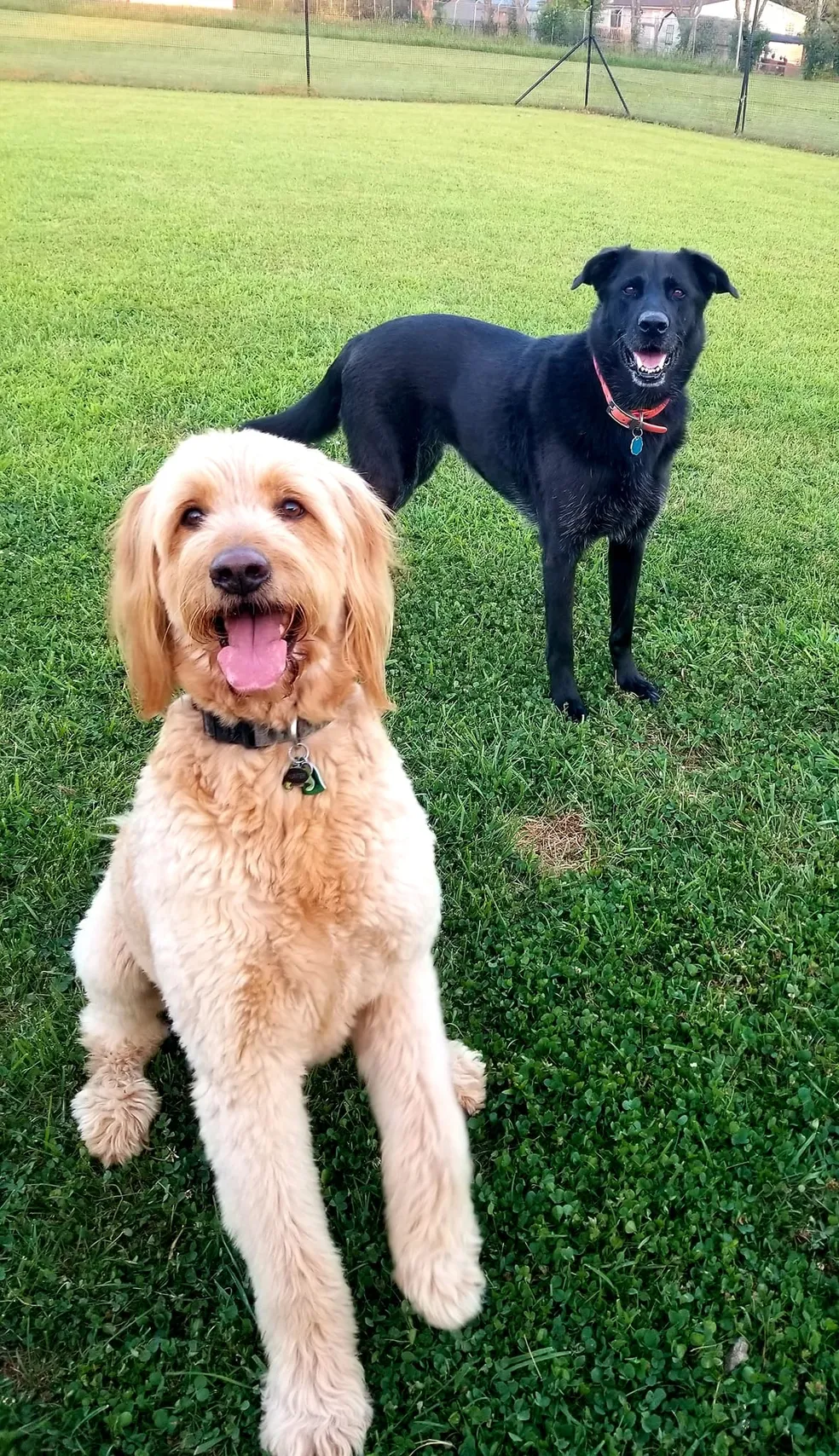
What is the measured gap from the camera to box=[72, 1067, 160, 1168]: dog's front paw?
6.61ft

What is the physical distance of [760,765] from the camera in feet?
10.3

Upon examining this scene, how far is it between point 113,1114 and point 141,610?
3.65 feet

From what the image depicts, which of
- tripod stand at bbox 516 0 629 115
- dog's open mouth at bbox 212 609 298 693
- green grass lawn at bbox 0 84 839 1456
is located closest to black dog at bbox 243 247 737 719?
green grass lawn at bbox 0 84 839 1456

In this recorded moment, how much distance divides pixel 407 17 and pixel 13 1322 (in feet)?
118

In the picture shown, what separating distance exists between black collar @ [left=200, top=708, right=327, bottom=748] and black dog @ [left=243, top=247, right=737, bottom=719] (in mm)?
1810

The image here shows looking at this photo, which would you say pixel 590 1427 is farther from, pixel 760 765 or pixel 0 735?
pixel 0 735

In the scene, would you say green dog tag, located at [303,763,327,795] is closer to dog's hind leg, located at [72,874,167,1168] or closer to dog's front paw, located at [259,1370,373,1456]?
dog's hind leg, located at [72,874,167,1168]

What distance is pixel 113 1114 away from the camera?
2035 mm

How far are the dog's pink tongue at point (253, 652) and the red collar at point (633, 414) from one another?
6.56 feet

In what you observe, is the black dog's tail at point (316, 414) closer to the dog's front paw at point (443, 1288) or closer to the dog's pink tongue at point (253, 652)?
the dog's pink tongue at point (253, 652)

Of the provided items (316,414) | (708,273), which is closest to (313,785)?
(316,414)

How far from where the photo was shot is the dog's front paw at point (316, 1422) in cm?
156

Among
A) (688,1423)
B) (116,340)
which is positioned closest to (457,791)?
(688,1423)

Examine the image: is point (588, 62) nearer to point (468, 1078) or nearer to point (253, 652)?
point (253, 652)
